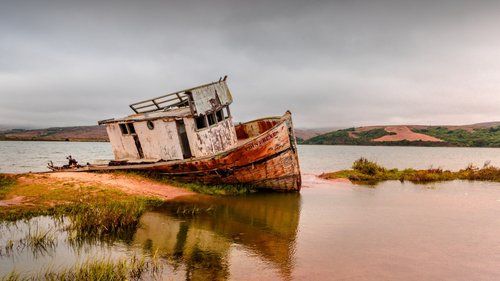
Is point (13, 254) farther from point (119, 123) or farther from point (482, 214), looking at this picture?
point (482, 214)

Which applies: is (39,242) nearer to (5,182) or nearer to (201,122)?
(5,182)

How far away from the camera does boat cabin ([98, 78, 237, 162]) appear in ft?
51.8

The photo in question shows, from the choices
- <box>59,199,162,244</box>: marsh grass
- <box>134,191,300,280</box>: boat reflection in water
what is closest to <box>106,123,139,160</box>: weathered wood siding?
<box>134,191,300,280</box>: boat reflection in water

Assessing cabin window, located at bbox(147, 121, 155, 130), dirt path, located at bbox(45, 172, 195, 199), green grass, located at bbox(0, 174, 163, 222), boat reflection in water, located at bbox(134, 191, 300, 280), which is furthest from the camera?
cabin window, located at bbox(147, 121, 155, 130)

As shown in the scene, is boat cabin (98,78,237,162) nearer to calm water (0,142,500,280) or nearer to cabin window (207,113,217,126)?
cabin window (207,113,217,126)

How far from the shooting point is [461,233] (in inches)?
355

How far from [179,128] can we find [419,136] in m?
106

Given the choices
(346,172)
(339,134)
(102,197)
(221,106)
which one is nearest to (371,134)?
(339,134)

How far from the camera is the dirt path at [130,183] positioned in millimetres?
13398

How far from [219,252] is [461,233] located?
6.61 meters

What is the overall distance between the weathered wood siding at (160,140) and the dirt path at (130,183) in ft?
5.93

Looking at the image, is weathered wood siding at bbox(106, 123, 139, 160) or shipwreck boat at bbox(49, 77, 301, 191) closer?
shipwreck boat at bbox(49, 77, 301, 191)

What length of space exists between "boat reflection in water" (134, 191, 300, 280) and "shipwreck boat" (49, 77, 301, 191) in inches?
80.7

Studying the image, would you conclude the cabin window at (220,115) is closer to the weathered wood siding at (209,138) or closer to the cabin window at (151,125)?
the weathered wood siding at (209,138)
